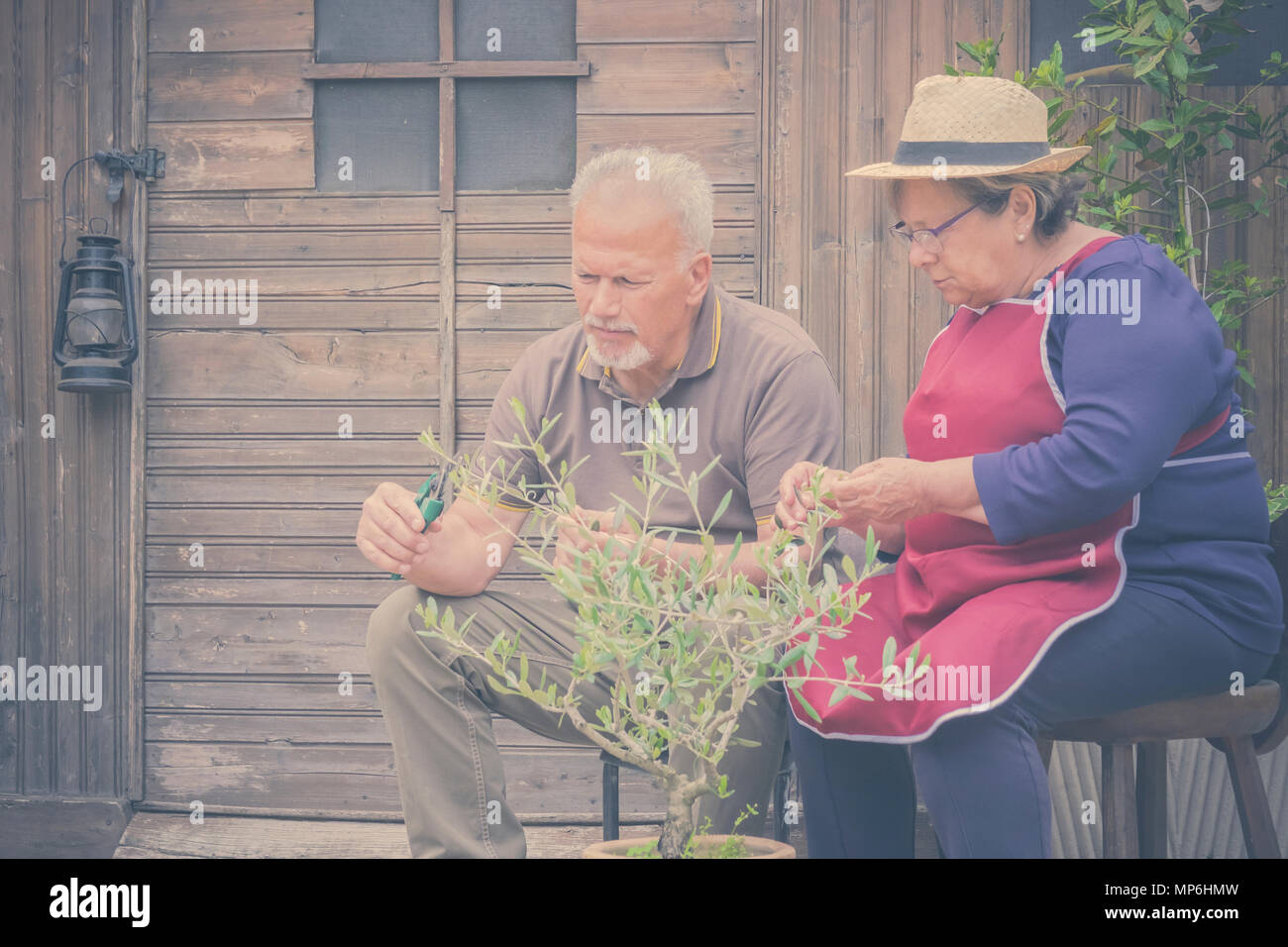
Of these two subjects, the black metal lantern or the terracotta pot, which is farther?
the black metal lantern

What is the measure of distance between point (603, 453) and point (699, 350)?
0.86 ft

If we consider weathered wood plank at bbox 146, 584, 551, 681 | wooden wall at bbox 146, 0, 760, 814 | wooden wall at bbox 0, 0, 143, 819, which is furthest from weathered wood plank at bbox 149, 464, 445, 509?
weathered wood plank at bbox 146, 584, 551, 681

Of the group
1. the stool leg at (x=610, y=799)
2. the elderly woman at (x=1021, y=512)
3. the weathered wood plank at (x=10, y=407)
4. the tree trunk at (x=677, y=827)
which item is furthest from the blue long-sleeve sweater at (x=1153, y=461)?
the weathered wood plank at (x=10, y=407)

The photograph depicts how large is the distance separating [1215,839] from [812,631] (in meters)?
2.11

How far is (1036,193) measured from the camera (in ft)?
6.15

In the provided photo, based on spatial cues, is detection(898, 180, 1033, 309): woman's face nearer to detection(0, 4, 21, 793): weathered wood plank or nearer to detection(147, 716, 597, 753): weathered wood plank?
detection(147, 716, 597, 753): weathered wood plank

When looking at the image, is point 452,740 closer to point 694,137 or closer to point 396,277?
point 396,277

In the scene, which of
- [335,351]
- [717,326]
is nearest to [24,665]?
[335,351]

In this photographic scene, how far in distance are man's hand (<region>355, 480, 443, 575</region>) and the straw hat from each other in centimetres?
90

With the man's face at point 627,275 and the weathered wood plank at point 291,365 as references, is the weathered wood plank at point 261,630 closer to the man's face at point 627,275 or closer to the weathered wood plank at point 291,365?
the weathered wood plank at point 291,365

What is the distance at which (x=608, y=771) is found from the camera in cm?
214

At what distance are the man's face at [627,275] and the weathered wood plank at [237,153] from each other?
2.05 metres

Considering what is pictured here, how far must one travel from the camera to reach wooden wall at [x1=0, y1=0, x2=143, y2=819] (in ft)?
12.4

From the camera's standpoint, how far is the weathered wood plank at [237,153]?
3756 mm
